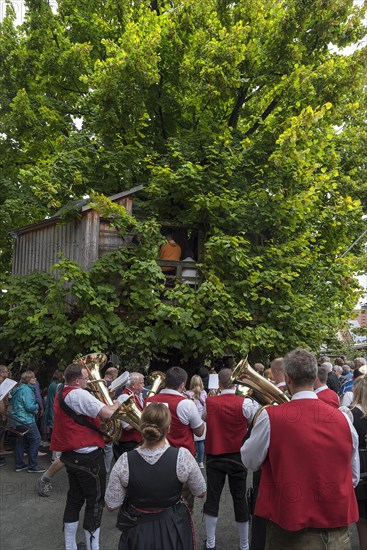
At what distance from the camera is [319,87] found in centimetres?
1123

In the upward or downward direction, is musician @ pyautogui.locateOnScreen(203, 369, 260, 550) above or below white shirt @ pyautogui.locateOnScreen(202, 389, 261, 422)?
below

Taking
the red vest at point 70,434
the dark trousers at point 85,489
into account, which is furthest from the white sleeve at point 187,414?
the dark trousers at point 85,489

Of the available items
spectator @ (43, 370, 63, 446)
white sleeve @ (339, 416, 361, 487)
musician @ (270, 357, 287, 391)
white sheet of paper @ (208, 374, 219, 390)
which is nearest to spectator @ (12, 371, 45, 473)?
spectator @ (43, 370, 63, 446)

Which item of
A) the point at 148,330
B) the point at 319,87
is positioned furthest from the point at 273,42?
the point at 148,330

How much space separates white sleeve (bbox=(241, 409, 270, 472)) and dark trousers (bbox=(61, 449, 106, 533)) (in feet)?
8.11

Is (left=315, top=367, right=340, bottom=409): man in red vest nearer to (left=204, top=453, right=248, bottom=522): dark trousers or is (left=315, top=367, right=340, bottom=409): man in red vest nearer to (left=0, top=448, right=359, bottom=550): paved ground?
(left=204, top=453, right=248, bottom=522): dark trousers

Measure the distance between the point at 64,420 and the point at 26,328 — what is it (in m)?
5.31

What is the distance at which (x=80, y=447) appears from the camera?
5062mm

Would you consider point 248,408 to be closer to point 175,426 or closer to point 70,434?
point 175,426

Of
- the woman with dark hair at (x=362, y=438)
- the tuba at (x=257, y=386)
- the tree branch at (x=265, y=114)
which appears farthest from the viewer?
the tree branch at (x=265, y=114)

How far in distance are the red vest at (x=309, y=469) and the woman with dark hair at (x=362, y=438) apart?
5.13ft

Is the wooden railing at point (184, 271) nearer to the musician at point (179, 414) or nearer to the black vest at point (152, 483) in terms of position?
the musician at point (179, 414)

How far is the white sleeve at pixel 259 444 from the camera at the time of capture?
3.10 metres

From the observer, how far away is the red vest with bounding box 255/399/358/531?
9.77 ft
